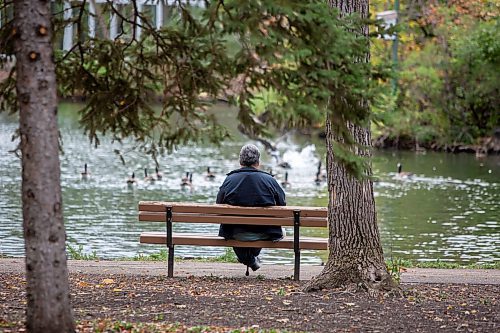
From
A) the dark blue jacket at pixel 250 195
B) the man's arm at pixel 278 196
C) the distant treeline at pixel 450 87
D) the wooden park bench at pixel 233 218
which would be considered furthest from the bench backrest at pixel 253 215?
the distant treeline at pixel 450 87

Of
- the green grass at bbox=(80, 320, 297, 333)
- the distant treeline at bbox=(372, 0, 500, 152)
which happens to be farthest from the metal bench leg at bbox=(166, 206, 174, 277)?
the distant treeline at bbox=(372, 0, 500, 152)

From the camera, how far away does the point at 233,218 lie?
1002 centimetres

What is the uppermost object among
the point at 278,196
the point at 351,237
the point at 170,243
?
the point at 278,196

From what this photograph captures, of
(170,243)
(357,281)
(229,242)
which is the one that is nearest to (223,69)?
(357,281)

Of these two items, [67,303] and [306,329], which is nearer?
[67,303]

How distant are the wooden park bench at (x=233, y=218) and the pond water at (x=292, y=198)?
44.5 inches

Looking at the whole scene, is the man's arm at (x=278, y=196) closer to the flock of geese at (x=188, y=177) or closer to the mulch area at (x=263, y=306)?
the mulch area at (x=263, y=306)

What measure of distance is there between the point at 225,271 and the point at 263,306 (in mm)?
2745

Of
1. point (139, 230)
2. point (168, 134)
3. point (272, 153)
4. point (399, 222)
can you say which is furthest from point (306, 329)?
point (272, 153)

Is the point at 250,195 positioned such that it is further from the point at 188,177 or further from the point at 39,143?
the point at 188,177

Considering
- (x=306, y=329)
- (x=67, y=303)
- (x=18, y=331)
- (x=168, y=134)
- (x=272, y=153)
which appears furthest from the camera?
(x=272, y=153)

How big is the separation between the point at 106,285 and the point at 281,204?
212 centimetres

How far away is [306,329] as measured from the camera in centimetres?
745

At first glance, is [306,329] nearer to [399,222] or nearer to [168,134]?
[168,134]
